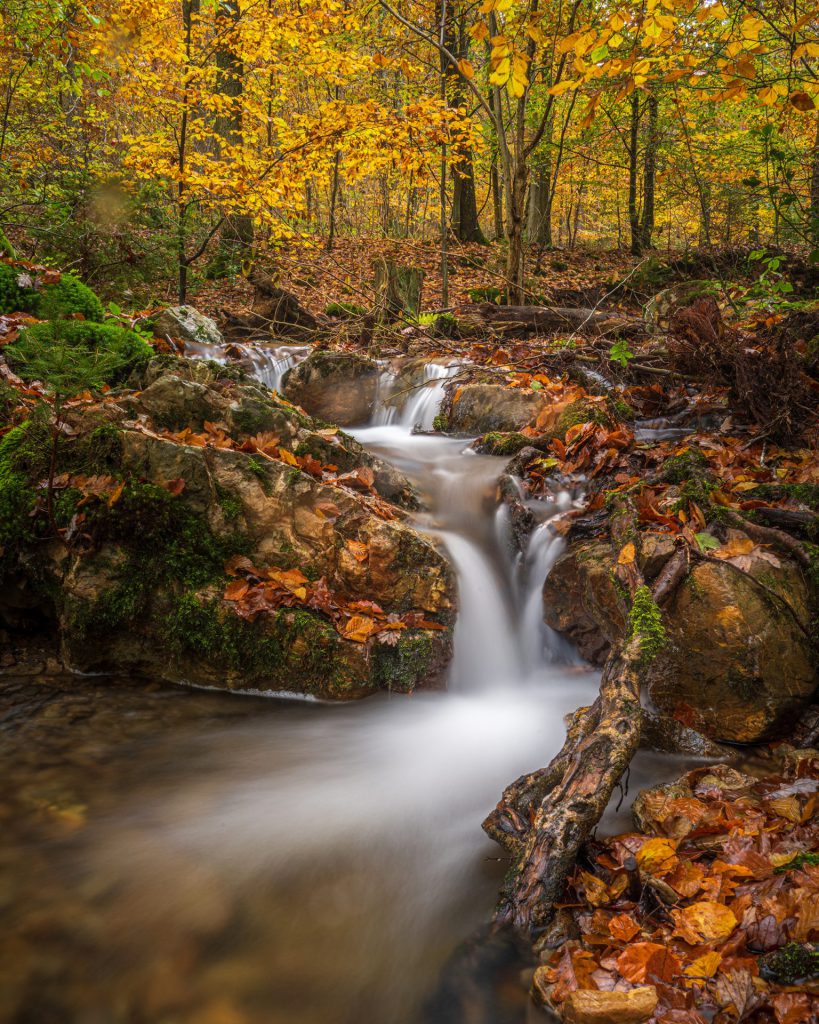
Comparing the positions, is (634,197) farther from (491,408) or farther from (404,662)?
(404,662)

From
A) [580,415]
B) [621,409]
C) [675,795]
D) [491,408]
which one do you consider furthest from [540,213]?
[675,795]

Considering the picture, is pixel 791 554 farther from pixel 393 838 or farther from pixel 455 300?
pixel 455 300

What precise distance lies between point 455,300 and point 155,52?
6648 mm

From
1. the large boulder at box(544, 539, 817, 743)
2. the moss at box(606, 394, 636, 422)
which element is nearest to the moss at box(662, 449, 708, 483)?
the large boulder at box(544, 539, 817, 743)

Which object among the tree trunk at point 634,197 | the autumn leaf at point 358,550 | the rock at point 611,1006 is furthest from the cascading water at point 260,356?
the tree trunk at point 634,197

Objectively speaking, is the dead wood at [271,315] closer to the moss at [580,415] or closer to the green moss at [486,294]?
the green moss at [486,294]

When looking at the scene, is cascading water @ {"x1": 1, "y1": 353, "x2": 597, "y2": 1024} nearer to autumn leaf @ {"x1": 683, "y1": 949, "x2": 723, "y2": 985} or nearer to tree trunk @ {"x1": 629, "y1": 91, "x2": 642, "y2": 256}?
autumn leaf @ {"x1": 683, "y1": 949, "x2": 723, "y2": 985}

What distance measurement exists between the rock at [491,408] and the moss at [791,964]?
206 inches

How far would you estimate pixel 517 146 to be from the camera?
10.0 metres

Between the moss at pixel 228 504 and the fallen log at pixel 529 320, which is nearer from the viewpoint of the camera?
the moss at pixel 228 504

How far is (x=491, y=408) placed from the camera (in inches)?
275

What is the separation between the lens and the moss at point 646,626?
2.85 m

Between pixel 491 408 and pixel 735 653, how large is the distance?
421 centimetres

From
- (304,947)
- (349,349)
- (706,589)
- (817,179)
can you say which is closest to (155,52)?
(349,349)
